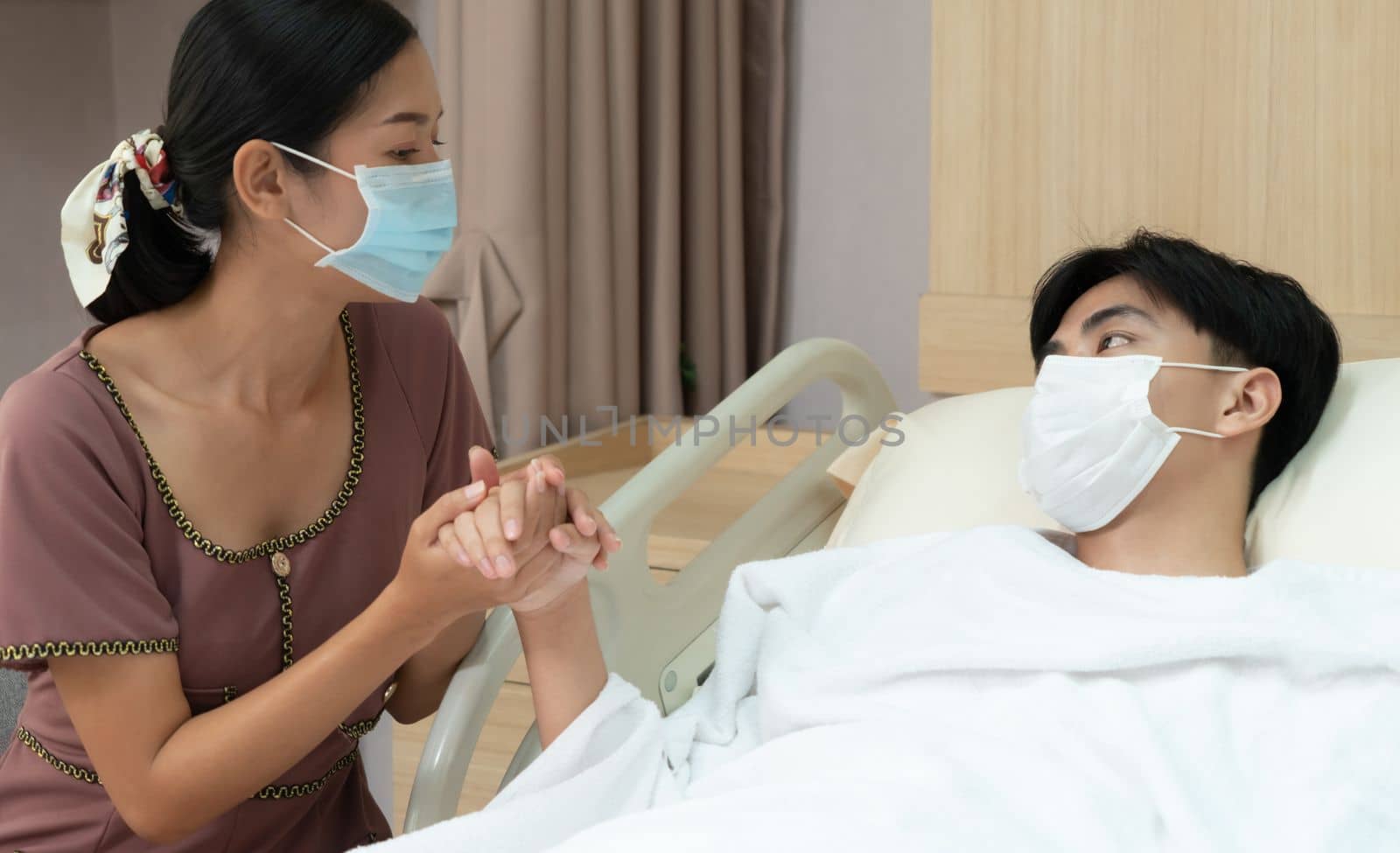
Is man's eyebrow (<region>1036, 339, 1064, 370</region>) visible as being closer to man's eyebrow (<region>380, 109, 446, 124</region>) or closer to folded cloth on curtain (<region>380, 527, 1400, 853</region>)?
folded cloth on curtain (<region>380, 527, 1400, 853</region>)

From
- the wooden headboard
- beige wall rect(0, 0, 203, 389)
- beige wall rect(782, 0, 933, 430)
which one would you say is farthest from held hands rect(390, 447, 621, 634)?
beige wall rect(0, 0, 203, 389)

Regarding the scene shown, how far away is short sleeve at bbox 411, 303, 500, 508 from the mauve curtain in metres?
0.80

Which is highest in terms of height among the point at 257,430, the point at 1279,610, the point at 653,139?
the point at 653,139

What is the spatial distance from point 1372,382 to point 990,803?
2.28 feet

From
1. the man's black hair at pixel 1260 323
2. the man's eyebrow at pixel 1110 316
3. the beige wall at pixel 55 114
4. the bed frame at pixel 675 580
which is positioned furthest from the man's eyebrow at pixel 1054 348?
the beige wall at pixel 55 114

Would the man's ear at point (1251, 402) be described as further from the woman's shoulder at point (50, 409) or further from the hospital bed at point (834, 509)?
the woman's shoulder at point (50, 409)

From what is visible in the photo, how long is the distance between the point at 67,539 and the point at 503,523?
0.36 meters

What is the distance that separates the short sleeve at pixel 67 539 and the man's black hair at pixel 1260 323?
1020 mm

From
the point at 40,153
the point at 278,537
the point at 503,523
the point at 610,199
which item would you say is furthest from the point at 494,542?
the point at 40,153

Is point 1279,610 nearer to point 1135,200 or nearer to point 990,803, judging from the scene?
point 990,803

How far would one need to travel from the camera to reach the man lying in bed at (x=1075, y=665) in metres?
1.07

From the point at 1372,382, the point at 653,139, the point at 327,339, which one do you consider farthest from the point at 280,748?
the point at 653,139

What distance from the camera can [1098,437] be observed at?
136 centimetres

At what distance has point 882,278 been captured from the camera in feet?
8.66
